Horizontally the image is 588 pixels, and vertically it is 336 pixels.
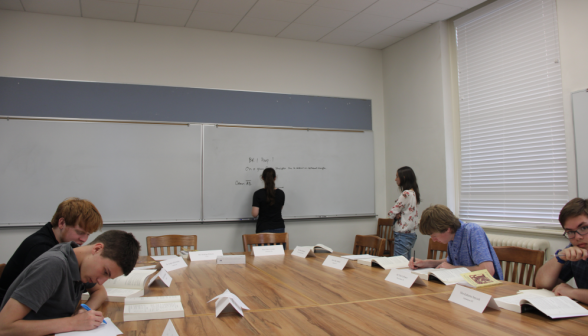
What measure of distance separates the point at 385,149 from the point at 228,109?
89.6 inches

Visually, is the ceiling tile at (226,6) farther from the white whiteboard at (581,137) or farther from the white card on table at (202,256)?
the white whiteboard at (581,137)

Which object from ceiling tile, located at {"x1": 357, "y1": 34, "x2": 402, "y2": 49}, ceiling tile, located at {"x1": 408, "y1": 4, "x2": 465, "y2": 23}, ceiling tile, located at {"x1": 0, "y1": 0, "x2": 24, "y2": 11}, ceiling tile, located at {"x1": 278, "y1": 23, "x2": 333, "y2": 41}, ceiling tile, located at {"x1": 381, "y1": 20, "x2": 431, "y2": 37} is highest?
ceiling tile, located at {"x1": 278, "y1": 23, "x2": 333, "y2": 41}

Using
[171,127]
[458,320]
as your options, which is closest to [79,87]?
[171,127]

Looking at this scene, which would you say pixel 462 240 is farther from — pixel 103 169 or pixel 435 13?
pixel 103 169

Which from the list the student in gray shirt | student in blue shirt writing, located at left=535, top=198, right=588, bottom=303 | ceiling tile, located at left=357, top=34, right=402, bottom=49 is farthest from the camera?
ceiling tile, located at left=357, top=34, right=402, bottom=49

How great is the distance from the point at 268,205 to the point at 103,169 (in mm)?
1859

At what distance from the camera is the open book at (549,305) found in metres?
1.50

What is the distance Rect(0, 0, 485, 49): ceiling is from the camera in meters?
4.18

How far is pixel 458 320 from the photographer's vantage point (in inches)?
59.5

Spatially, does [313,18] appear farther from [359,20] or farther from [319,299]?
[319,299]

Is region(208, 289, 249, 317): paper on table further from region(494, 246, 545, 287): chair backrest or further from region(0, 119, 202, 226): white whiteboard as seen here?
region(0, 119, 202, 226): white whiteboard

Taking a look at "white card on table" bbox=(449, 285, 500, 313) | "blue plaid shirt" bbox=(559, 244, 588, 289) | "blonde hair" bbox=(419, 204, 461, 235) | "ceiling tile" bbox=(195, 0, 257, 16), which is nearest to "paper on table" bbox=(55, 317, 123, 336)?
"white card on table" bbox=(449, 285, 500, 313)

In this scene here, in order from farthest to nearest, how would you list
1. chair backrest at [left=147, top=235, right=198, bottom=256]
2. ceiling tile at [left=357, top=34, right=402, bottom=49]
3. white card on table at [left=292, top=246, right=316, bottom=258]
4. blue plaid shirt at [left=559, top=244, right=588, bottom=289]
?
ceiling tile at [left=357, top=34, right=402, bottom=49], chair backrest at [left=147, top=235, right=198, bottom=256], white card on table at [left=292, top=246, right=316, bottom=258], blue plaid shirt at [left=559, top=244, right=588, bottom=289]

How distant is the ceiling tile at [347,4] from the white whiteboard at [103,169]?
2.00 metres
